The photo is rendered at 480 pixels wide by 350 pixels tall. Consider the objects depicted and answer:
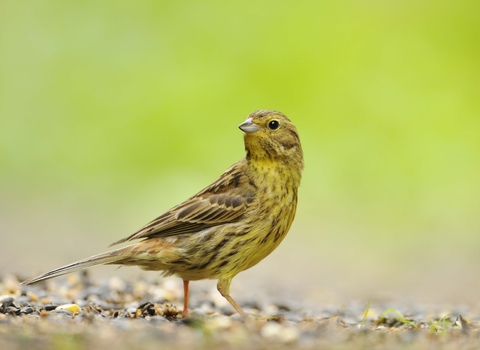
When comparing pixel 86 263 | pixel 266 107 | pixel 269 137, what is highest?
pixel 266 107

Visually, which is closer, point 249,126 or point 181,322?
point 181,322

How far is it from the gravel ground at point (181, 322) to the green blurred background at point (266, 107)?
76.9 inches

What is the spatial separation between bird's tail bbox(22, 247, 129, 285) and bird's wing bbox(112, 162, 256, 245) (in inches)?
5.3

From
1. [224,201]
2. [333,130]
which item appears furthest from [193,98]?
[224,201]

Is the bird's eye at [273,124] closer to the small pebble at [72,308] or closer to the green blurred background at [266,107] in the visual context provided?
the small pebble at [72,308]

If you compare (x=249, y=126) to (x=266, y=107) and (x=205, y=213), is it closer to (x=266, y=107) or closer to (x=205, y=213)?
(x=205, y=213)

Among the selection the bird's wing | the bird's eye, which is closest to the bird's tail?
the bird's wing

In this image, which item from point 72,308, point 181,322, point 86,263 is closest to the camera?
point 181,322

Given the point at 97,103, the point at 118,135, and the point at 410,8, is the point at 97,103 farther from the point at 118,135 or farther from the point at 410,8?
the point at 410,8

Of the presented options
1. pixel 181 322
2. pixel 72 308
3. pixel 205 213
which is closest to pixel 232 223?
pixel 205 213

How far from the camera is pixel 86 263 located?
645cm

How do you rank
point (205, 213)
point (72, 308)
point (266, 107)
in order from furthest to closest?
1. point (266, 107)
2. point (205, 213)
3. point (72, 308)

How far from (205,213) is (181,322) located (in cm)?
125

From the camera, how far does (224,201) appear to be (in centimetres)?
693
